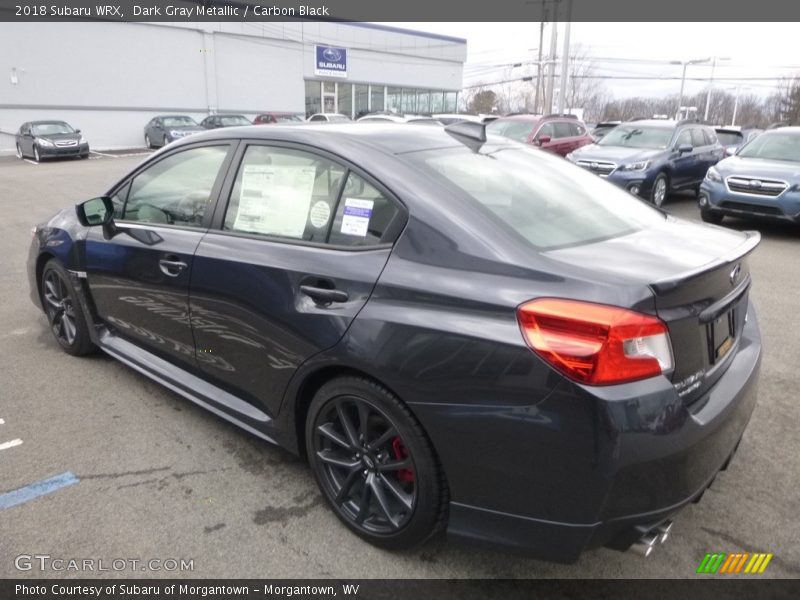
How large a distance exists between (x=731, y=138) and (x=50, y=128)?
76.9 ft

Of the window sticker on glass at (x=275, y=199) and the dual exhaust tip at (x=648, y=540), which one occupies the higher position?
the window sticker on glass at (x=275, y=199)

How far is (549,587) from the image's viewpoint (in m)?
2.37

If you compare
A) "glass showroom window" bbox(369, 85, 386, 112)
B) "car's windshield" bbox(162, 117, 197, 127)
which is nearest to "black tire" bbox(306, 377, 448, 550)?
"car's windshield" bbox(162, 117, 197, 127)

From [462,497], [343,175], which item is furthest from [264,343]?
[462,497]

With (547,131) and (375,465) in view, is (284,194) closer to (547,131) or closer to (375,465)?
(375,465)

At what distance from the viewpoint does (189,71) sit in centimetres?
3353

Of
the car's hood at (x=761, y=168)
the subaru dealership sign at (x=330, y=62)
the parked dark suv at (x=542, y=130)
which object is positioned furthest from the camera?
the subaru dealership sign at (x=330, y=62)

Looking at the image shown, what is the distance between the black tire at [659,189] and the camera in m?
11.2

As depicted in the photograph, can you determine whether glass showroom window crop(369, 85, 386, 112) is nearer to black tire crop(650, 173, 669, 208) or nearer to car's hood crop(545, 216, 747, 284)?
black tire crop(650, 173, 669, 208)

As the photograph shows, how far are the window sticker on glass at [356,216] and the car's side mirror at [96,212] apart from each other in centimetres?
187

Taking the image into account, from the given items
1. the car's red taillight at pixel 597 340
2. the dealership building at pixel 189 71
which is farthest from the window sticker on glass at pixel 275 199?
the dealership building at pixel 189 71

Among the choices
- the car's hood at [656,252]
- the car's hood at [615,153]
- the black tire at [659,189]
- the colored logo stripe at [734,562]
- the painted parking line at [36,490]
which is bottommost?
the painted parking line at [36,490]

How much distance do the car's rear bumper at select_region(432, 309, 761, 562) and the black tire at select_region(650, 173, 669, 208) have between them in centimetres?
984

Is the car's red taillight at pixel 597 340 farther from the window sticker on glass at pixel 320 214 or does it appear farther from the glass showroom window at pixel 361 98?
the glass showroom window at pixel 361 98
